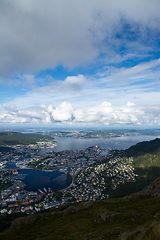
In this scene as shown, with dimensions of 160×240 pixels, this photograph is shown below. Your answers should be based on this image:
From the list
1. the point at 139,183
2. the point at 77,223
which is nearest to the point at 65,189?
the point at 77,223

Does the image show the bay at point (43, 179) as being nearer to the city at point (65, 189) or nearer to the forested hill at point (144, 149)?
the city at point (65, 189)

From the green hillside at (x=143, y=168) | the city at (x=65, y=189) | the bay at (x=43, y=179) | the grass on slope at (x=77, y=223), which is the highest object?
the grass on slope at (x=77, y=223)

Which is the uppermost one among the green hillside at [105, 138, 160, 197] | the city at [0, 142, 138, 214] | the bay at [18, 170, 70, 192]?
the green hillside at [105, 138, 160, 197]

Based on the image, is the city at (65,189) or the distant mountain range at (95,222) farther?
the city at (65,189)

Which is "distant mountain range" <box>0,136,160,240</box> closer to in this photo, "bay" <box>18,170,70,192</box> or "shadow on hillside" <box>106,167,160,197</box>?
"shadow on hillside" <box>106,167,160,197</box>

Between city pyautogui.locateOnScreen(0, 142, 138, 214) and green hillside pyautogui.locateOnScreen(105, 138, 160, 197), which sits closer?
city pyautogui.locateOnScreen(0, 142, 138, 214)

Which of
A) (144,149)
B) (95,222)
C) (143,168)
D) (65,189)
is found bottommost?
A: (65,189)

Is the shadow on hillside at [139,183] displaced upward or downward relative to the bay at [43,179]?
upward

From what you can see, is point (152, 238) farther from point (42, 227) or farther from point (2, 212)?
point (2, 212)

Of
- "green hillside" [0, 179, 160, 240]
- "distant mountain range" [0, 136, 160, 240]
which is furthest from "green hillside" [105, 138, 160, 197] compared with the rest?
"green hillside" [0, 179, 160, 240]

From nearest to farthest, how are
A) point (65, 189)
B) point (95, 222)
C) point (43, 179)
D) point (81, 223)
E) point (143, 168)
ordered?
point (95, 222) → point (81, 223) → point (65, 189) → point (43, 179) → point (143, 168)

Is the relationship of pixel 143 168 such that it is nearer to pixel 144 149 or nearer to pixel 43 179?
pixel 144 149

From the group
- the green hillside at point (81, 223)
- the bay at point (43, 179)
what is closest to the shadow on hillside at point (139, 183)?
the bay at point (43, 179)
